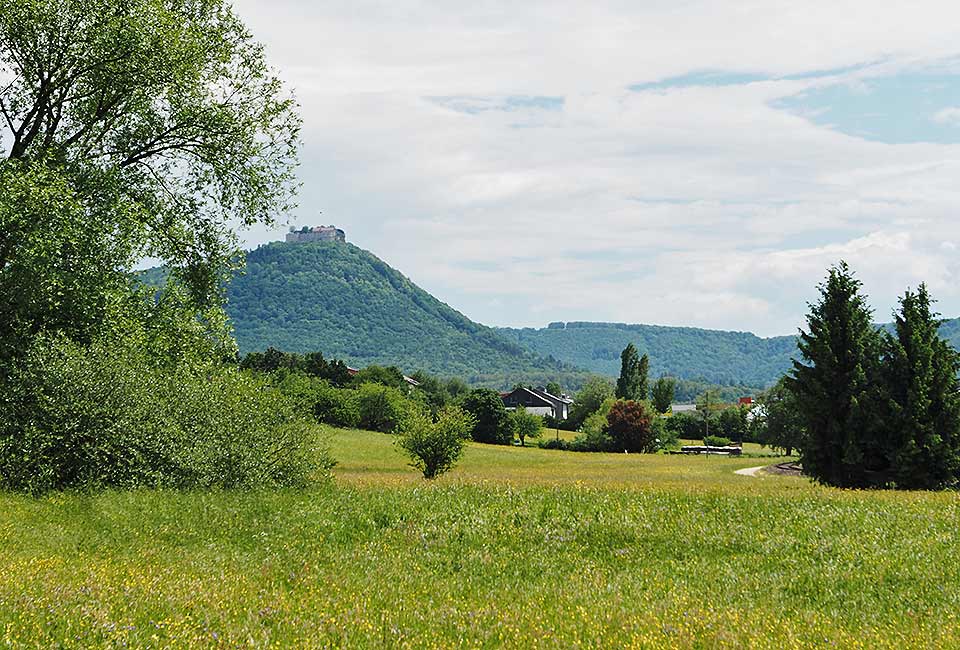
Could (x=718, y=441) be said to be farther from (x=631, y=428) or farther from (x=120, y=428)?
(x=120, y=428)

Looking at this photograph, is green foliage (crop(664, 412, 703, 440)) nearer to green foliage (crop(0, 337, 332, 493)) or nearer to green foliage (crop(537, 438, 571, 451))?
green foliage (crop(537, 438, 571, 451))

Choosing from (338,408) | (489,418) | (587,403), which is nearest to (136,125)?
(338,408)

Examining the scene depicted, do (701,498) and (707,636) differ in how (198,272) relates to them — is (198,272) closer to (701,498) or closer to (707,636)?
(701,498)

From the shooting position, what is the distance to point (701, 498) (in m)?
19.8

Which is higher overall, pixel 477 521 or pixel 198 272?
pixel 198 272

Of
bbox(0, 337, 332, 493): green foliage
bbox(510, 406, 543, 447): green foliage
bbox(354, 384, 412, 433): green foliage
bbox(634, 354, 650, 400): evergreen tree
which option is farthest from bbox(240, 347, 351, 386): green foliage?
bbox(0, 337, 332, 493): green foliage

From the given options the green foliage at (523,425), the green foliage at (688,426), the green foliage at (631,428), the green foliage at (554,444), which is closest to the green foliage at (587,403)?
the green foliage at (688,426)

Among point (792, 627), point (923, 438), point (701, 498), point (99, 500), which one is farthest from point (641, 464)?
point (792, 627)

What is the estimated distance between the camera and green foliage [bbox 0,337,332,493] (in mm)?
20141

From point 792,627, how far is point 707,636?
133cm

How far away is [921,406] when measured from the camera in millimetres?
34250

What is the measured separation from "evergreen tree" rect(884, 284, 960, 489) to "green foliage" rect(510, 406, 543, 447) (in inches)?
3129

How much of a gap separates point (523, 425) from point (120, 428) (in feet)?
321

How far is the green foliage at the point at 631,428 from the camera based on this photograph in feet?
354
